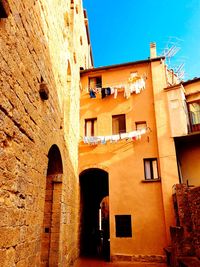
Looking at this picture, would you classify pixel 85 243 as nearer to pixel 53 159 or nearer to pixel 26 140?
pixel 53 159

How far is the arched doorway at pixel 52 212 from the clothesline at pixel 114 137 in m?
5.00

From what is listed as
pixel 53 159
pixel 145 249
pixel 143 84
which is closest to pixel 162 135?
pixel 143 84

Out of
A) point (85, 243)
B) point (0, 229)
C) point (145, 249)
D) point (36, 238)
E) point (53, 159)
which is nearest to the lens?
point (0, 229)

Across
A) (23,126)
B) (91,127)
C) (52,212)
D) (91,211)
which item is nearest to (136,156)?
(91,127)

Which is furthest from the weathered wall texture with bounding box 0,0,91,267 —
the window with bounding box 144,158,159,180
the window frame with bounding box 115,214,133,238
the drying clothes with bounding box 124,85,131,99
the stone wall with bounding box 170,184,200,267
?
the drying clothes with bounding box 124,85,131,99

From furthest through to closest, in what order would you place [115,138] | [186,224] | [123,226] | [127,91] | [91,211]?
[91,211]
[127,91]
[115,138]
[123,226]
[186,224]

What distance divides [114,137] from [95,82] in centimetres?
408

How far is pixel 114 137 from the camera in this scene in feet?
39.3

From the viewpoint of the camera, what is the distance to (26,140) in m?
3.96

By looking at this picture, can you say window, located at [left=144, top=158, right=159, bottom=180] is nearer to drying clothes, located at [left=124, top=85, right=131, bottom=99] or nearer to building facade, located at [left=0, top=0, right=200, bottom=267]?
building facade, located at [left=0, top=0, right=200, bottom=267]

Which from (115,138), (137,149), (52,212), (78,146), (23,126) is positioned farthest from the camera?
(78,146)

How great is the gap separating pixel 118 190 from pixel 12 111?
8.88 metres

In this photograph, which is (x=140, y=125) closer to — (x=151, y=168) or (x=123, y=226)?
(x=151, y=168)

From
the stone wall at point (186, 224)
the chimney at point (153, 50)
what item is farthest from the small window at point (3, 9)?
the chimney at point (153, 50)
